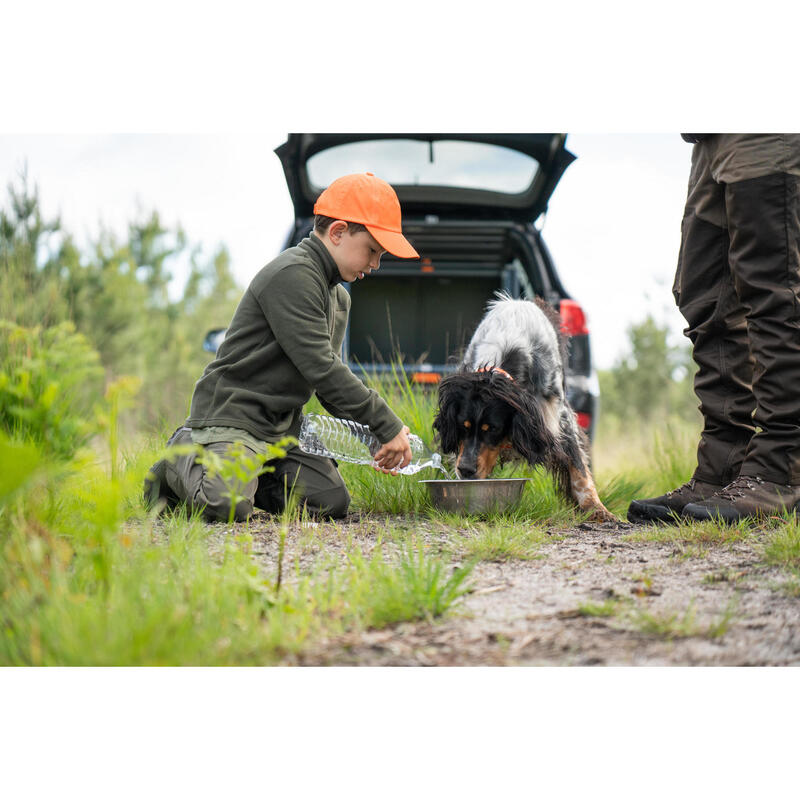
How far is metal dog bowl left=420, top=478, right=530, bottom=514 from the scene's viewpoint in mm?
3137

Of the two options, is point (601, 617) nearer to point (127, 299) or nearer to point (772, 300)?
point (772, 300)

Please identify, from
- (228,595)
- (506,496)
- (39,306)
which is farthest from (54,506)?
(39,306)

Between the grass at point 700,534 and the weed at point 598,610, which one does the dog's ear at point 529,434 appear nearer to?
the grass at point 700,534

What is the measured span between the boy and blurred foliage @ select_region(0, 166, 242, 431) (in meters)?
0.67

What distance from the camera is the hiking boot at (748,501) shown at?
2.84m

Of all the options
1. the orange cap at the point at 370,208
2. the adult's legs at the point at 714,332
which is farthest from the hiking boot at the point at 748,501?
the orange cap at the point at 370,208

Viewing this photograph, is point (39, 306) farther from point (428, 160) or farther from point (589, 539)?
point (589, 539)

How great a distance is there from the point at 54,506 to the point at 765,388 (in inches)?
101

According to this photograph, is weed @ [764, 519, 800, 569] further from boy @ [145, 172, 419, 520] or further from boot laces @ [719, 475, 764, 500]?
boy @ [145, 172, 419, 520]

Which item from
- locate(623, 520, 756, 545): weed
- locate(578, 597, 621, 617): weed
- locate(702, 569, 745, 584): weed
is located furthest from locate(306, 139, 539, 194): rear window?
locate(578, 597, 621, 617): weed

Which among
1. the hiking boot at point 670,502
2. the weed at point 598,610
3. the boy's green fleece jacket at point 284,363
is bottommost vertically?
the hiking boot at point 670,502

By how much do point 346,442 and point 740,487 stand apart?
2.31 metres

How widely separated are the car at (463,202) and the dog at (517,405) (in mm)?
383

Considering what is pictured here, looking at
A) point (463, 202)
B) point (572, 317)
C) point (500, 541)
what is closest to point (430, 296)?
point (463, 202)
